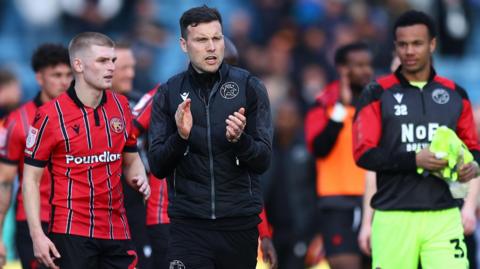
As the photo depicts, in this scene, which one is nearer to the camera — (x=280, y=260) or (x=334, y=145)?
(x=334, y=145)

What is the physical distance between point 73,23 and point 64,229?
9580mm

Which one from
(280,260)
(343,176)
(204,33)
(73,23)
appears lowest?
(280,260)

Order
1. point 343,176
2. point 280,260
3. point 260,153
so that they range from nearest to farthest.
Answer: point 260,153 → point 343,176 → point 280,260

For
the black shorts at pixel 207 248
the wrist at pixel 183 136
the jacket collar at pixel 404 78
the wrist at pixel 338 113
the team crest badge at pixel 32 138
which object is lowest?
the black shorts at pixel 207 248

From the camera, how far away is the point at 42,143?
862 centimetres

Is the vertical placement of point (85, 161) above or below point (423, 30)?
below

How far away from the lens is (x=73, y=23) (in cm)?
1789

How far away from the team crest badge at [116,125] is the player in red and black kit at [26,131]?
1.08 metres

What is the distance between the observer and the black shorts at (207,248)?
8102 millimetres

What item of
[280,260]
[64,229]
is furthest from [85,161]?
[280,260]

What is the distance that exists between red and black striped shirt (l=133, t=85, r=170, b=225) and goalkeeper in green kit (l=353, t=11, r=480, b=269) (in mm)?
1624

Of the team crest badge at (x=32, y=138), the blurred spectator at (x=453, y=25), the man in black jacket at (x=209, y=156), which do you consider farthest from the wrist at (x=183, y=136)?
the blurred spectator at (x=453, y=25)

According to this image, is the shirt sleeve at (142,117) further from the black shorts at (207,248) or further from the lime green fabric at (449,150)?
the lime green fabric at (449,150)

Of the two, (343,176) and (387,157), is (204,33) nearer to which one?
(387,157)
